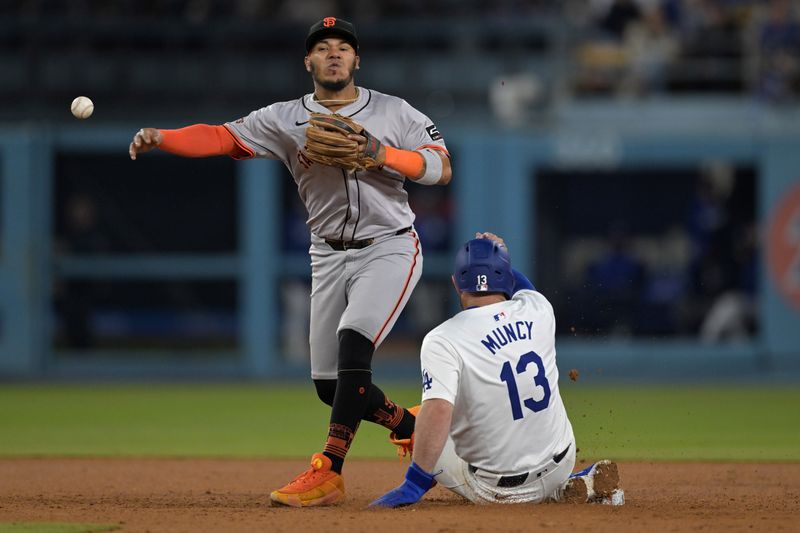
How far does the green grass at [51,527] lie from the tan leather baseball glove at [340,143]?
1.59 m

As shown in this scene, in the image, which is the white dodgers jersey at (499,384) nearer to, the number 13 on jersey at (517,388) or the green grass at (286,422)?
the number 13 on jersey at (517,388)

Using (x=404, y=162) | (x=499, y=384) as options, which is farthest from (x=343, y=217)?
(x=499, y=384)

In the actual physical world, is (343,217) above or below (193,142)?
below

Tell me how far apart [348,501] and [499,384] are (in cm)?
103

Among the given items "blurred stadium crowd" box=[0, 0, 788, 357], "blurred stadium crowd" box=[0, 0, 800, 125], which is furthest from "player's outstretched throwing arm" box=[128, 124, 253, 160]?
"blurred stadium crowd" box=[0, 0, 800, 125]

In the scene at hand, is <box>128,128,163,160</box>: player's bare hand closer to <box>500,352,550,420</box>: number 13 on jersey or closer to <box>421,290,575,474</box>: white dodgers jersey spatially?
<box>421,290,575,474</box>: white dodgers jersey

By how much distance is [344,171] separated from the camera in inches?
199

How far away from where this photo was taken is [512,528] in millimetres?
4254

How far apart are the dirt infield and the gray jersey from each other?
46.2 inches

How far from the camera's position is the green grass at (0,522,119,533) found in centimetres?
433

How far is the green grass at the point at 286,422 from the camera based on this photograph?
26.0ft

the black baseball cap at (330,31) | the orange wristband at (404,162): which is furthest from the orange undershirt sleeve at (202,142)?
the orange wristband at (404,162)

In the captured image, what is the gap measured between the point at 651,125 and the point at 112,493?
32.6 feet

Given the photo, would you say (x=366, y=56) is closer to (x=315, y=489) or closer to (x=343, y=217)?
(x=343, y=217)
